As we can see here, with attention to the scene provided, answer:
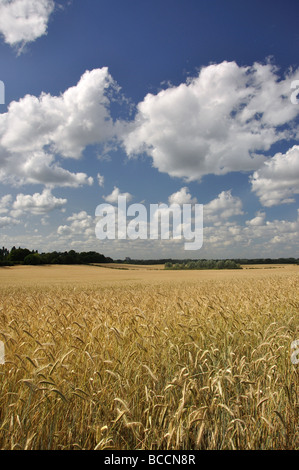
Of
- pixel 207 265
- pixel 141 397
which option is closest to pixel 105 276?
pixel 141 397

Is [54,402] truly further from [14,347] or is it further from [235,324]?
[235,324]

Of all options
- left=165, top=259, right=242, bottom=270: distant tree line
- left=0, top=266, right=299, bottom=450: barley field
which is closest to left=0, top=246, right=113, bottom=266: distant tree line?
left=165, top=259, right=242, bottom=270: distant tree line

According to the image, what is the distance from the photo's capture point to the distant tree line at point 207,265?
8431cm

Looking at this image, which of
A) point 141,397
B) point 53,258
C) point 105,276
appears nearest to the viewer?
point 141,397

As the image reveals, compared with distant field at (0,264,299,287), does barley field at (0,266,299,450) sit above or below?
above

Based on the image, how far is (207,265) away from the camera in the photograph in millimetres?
86562

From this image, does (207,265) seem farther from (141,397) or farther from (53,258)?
(141,397)

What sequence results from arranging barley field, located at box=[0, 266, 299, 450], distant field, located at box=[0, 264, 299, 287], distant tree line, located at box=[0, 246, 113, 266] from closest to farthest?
barley field, located at box=[0, 266, 299, 450] < distant field, located at box=[0, 264, 299, 287] < distant tree line, located at box=[0, 246, 113, 266]

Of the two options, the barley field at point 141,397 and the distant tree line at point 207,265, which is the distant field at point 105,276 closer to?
the barley field at point 141,397

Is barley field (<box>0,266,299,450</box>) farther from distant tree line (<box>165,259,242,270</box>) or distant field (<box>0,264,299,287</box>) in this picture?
distant tree line (<box>165,259,242,270</box>)

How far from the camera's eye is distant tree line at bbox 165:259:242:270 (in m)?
84.3
